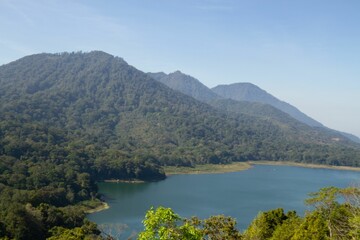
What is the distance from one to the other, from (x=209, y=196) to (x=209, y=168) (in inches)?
1951

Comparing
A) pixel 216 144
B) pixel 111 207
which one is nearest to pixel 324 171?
pixel 216 144

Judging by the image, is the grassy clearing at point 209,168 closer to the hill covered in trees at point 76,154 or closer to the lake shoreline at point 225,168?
the lake shoreline at point 225,168

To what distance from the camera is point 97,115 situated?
196m

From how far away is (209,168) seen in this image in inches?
5384

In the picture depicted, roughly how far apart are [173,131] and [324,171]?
2686 inches

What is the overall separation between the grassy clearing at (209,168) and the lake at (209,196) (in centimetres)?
574

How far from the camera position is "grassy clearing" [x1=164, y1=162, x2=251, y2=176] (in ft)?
412

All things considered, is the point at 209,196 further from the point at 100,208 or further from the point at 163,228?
the point at 163,228

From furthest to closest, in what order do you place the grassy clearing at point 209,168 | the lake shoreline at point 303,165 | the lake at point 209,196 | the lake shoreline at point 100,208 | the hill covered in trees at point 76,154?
1. the lake shoreline at point 303,165
2. the grassy clearing at point 209,168
3. the lake shoreline at point 100,208
4. the lake at point 209,196
5. the hill covered in trees at point 76,154

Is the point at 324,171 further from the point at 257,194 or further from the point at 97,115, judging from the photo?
the point at 97,115

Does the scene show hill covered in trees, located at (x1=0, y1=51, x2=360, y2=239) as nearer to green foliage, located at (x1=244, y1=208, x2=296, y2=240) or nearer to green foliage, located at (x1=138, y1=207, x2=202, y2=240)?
green foliage, located at (x1=244, y1=208, x2=296, y2=240)

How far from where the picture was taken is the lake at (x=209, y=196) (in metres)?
65.6

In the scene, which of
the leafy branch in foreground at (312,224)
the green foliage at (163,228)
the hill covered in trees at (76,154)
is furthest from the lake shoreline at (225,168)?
the green foliage at (163,228)

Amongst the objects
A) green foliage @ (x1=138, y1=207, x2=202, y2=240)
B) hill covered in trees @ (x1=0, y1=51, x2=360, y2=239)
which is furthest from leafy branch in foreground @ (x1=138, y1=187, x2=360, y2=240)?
hill covered in trees @ (x1=0, y1=51, x2=360, y2=239)
